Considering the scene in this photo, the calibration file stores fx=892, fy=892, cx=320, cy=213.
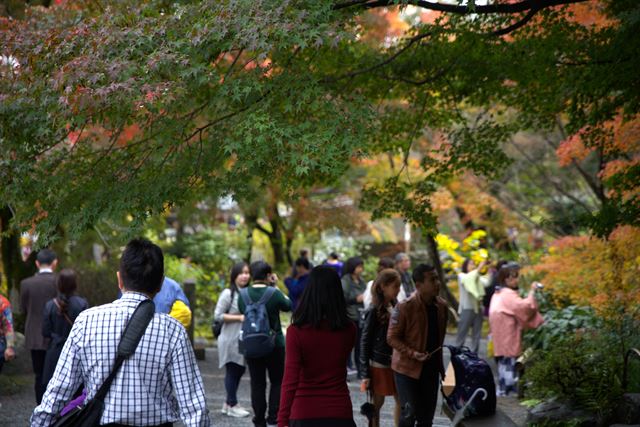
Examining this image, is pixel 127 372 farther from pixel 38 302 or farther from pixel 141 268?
pixel 38 302

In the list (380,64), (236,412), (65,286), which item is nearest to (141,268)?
(65,286)

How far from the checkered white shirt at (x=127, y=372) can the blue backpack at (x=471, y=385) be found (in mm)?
4596

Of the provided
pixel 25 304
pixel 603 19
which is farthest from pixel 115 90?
pixel 603 19

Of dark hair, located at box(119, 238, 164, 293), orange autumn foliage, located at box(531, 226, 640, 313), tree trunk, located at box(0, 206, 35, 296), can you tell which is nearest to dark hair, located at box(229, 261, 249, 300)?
orange autumn foliage, located at box(531, 226, 640, 313)

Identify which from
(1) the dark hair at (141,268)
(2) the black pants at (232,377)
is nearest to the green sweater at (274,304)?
(2) the black pants at (232,377)

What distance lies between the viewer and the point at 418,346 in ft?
24.4

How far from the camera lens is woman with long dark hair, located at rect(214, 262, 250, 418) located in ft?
32.2

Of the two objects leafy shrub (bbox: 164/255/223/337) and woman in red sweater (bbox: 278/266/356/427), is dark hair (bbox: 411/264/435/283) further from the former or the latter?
leafy shrub (bbox: 164/255/223/337)

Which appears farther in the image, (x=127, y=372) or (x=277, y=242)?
(x=277, y=242)

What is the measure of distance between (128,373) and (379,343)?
4564 millimetres

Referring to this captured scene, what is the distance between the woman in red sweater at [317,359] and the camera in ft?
16.9

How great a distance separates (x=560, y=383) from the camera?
887 cm

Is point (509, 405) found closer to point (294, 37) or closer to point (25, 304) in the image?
point (25, 304)

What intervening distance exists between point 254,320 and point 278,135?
2772mm
